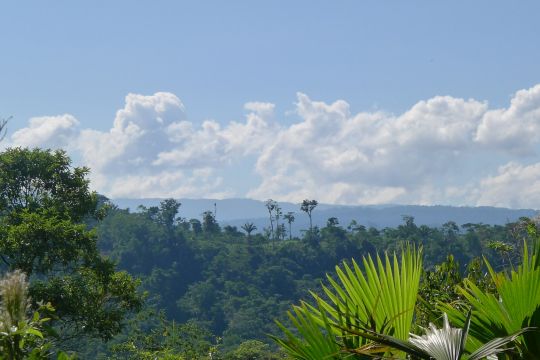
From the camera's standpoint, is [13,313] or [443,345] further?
[13,313]

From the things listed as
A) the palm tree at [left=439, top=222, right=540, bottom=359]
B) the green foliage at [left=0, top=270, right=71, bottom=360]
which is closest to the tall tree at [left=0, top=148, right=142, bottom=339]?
the green foliage at [left=0, top=270, right=71, bottom=360]

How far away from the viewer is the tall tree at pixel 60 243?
57.1 feet

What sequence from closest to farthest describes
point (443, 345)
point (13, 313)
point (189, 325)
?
point (443, 345) → point (13, 313) → point (189, 325)

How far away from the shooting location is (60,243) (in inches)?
695

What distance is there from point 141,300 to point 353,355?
1641 centimetres

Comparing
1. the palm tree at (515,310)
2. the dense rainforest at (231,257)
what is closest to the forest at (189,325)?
the palm tree at (515,310)

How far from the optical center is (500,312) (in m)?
3.14

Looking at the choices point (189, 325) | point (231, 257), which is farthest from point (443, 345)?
point (231, 257)

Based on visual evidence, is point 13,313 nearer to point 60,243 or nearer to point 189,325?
point 60,243

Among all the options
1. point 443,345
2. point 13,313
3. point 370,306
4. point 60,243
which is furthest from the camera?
point 60,243

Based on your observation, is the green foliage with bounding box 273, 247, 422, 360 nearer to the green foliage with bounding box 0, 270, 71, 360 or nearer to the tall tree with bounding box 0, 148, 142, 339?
the green foliage with bounding box 0, 270, 71, 360

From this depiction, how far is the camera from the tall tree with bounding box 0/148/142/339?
57.1ft

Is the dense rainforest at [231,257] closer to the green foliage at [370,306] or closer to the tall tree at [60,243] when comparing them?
the tall tree at [60,243]

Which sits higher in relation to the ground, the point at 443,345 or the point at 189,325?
the point at 443,345
